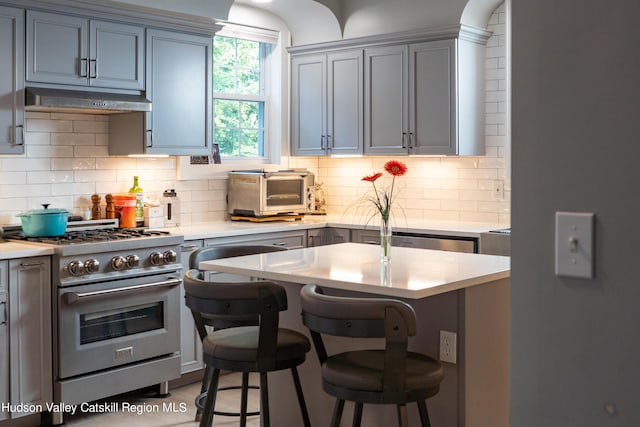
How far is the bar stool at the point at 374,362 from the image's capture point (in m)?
2.61

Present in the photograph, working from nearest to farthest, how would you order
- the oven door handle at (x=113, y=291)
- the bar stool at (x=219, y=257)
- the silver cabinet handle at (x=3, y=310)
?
the bar stool at (x=219, y=257)
the silver cabinet handle at (x=3, y=310)
the oven door handle at (x=113, y=291)

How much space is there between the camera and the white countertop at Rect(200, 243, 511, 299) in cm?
293

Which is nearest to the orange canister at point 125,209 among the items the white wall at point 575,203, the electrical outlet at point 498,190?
the electrical outlet at point 498,190

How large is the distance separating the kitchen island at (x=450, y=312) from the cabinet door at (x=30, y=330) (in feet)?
3.94

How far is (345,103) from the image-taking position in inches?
243

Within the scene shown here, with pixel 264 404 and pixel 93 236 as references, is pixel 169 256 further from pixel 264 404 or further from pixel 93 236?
pixel 264 404

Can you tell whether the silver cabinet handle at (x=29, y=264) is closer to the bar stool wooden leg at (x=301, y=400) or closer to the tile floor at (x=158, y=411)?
the tile floor at (x=158, y=411)

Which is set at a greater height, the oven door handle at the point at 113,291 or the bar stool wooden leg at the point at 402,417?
the oven door handle at the point at 113,291

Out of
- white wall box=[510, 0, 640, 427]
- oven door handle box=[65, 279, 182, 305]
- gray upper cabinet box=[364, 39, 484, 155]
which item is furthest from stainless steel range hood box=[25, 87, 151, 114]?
white wall box=[510, 0, 640, 427]

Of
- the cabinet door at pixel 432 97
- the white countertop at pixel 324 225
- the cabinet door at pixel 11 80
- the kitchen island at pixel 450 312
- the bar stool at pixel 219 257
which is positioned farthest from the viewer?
the cabinet door at pixel 432 97

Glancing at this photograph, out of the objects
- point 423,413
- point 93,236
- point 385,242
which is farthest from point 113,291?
point 423,413

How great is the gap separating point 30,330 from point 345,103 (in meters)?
3.00

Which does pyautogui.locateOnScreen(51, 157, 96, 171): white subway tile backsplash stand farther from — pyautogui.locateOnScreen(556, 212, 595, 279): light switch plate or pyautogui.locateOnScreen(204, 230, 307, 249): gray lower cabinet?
pyautogui.locateOnScreen(556, 212, 595, 279): light switch plate

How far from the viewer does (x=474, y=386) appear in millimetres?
3133
